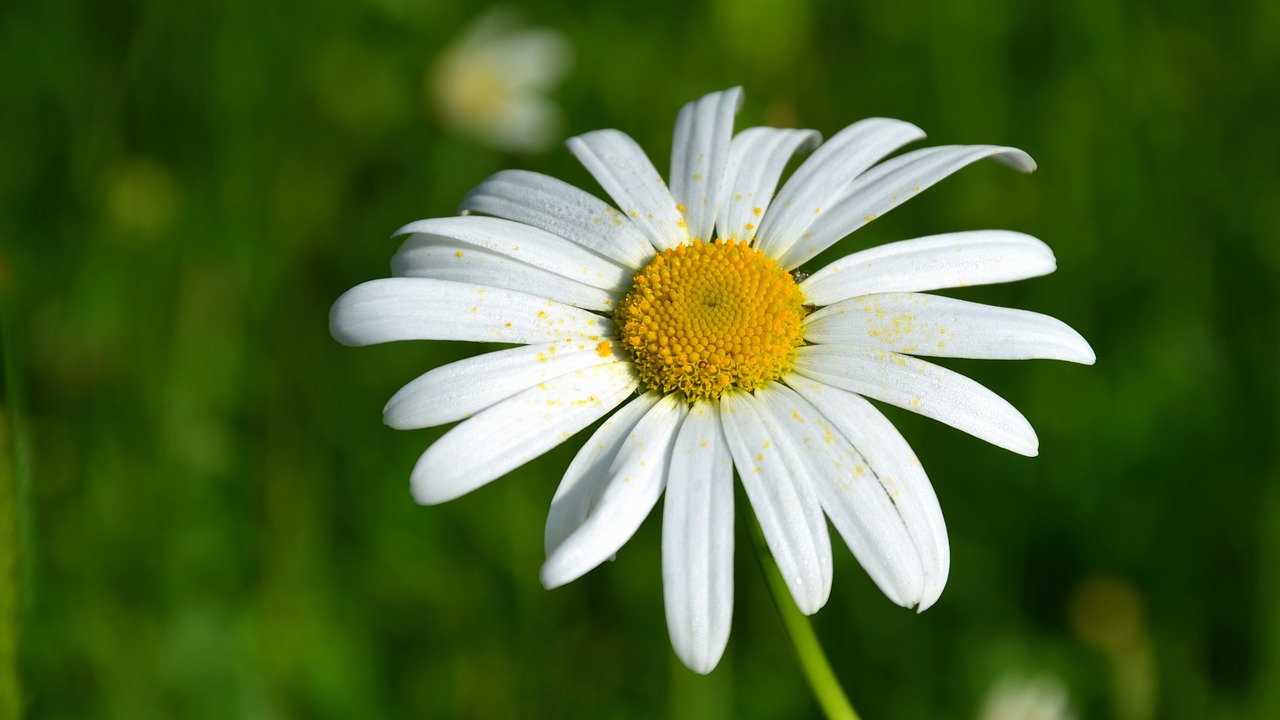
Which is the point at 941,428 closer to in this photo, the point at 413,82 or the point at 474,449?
the point at 474,449

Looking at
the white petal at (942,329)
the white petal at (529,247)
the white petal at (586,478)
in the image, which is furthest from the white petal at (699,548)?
the white petal at (529,247)

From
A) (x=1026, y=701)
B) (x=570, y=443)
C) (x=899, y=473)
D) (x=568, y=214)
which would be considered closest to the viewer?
(x=899, y=473)

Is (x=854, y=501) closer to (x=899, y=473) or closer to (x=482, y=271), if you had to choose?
(x=899, y=473)

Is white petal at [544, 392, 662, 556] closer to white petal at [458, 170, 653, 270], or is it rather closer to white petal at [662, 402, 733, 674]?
white petal at [662, 402, 733, 674]

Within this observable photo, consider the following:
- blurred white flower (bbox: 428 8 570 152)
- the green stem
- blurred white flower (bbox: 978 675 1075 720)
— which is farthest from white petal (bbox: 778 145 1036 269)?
blurred white flower (bbox: 428 8 570 152)

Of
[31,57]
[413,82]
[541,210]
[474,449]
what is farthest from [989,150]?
[31,57]

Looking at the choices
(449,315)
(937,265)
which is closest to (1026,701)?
(937,265)
